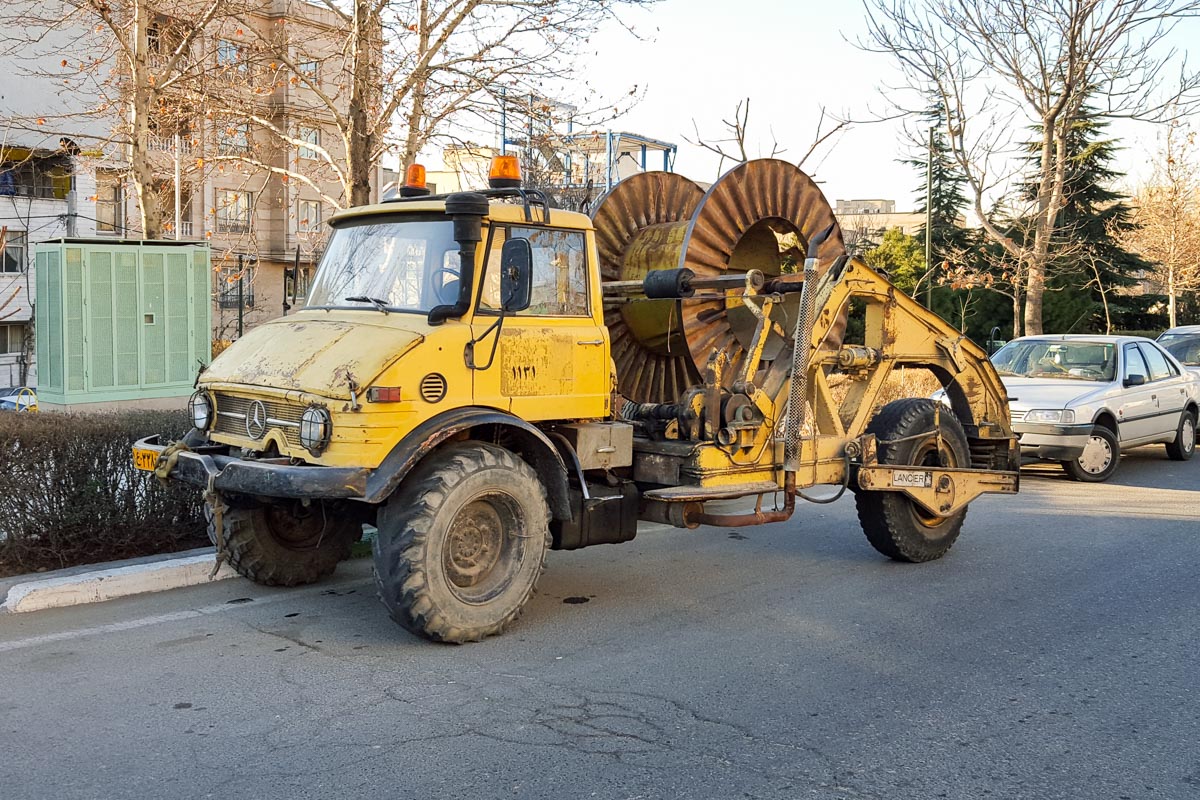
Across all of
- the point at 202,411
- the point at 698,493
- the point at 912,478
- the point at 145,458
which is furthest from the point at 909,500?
the point at 145,458

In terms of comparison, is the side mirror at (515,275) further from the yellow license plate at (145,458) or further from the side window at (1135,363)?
the side window at (1135,363)

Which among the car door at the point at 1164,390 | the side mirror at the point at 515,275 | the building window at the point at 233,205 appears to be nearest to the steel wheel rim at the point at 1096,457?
the car door at the point at 1164,390

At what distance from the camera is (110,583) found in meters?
6.82

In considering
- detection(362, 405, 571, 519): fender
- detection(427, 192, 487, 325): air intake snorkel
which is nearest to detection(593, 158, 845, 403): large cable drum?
detection(362, 405, 571, 519): fender

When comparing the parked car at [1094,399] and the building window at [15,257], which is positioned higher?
the building window at [15,257]

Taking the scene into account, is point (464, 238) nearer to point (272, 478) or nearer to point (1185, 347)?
point (272, 478)

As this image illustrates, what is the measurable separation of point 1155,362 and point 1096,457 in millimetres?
2292

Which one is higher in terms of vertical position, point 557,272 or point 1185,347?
point 557,272

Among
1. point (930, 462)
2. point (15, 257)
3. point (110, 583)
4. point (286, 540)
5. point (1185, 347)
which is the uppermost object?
point (15, 257)

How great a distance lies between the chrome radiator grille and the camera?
604 cm

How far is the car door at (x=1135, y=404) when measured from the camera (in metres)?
13.2

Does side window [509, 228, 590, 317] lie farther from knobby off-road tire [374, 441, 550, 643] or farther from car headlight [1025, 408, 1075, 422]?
car headlight [1025, 408, 1075, 422]

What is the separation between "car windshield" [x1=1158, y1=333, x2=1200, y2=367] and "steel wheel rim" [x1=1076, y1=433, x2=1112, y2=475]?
5.41m

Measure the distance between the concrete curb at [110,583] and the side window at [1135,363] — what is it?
1107cm
